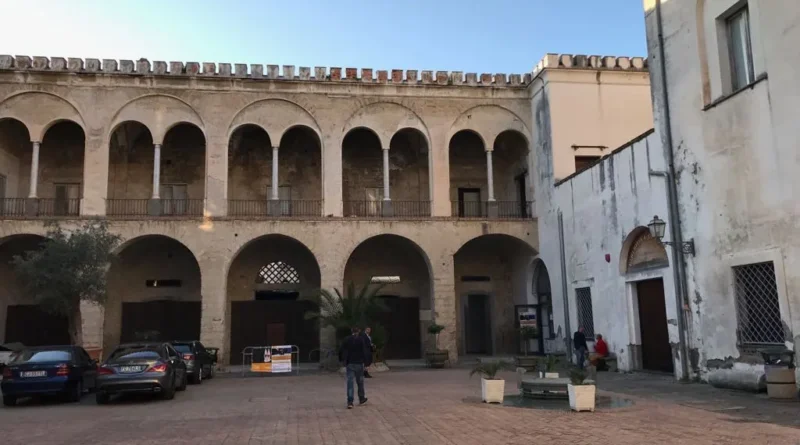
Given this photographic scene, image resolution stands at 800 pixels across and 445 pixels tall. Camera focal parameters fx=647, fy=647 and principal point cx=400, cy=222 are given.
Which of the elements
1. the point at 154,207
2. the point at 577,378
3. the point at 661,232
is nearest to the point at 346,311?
the point at 154,207

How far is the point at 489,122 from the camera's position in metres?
24.3

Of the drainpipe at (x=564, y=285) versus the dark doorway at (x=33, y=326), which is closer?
the drainpipe at (x=564, y=285)

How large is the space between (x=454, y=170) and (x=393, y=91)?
4463mm

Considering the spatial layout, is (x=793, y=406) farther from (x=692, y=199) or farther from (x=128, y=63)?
(x=128, y=63)

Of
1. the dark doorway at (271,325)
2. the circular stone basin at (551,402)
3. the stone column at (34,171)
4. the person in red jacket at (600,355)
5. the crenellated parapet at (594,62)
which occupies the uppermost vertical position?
the crenellated parapet at (594,62)

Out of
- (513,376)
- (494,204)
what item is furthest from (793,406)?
(494,204)

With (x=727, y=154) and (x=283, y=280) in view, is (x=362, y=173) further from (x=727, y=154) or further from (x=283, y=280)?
(x=727, y=154)

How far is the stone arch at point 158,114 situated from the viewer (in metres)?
22.5

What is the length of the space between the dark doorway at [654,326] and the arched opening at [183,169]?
16189 millimetres

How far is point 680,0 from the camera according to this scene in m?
15.0

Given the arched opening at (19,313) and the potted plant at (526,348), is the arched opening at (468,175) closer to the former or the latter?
the potted plant at (526,348)

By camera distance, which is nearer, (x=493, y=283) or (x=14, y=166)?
(x=14, y=166)

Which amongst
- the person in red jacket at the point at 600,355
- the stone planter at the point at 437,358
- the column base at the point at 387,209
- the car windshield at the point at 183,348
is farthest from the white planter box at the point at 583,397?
the column base at the point at 387,209

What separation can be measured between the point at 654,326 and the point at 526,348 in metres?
7.52
